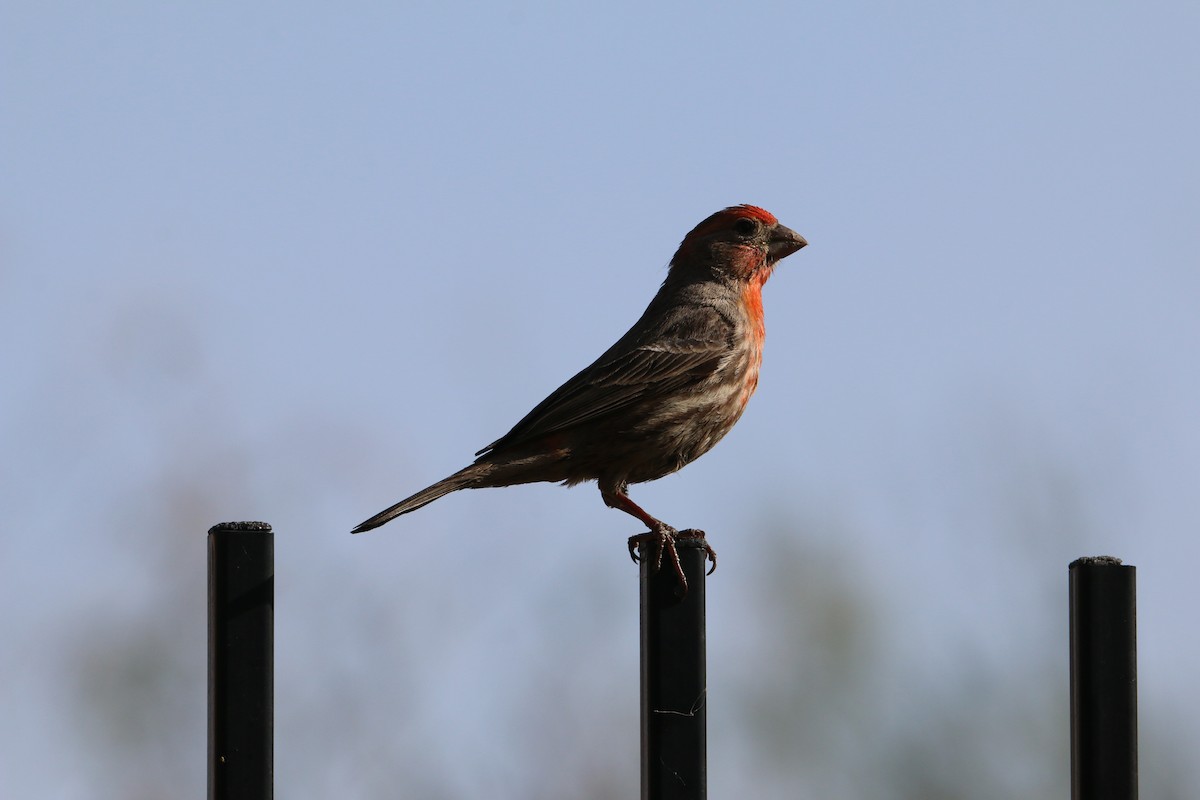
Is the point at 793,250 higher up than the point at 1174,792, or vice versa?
the point at 793,250

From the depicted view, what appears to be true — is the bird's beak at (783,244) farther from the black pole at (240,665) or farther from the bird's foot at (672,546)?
the black pole at (240,665)

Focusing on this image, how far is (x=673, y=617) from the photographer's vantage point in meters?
3.93

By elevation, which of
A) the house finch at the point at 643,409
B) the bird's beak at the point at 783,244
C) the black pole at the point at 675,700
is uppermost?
the bird's beak at the point at 783,244

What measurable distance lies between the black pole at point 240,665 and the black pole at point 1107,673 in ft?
6.00

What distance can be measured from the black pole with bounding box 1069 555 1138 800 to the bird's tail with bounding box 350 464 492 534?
209 cm

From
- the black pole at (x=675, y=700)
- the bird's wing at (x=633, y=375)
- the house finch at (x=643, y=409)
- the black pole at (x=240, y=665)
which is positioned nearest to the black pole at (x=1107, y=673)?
the black pole at (x=675, y=700)

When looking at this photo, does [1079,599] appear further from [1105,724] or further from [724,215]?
[724,215]

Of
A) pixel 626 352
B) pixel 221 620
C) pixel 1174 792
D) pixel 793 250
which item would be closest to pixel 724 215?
pixel 793 250

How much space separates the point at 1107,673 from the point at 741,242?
13.8 ft

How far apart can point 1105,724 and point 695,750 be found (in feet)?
3.10

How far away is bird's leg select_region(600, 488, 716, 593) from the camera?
13.5 feet

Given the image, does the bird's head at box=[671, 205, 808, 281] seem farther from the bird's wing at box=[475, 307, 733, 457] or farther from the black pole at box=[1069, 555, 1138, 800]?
the black pole at box=[1069, 555, 1138, 800]

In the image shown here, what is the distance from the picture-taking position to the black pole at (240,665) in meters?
3.59

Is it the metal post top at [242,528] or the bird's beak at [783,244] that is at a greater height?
the bird's beak at [783,244]
